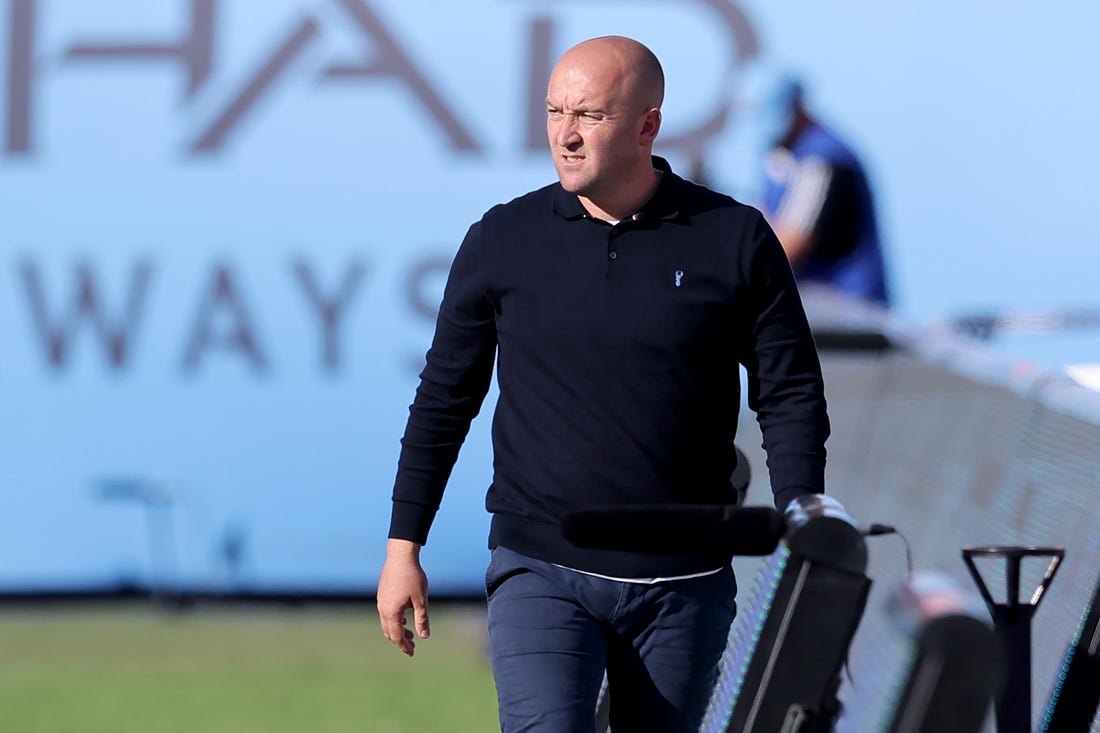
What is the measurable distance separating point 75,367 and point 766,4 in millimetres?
3407

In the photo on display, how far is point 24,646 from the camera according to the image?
805cm

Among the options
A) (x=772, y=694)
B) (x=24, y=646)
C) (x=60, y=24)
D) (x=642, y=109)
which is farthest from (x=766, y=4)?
(x=772, y=694)

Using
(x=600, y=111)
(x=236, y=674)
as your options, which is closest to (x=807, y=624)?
(x=600, y=111)

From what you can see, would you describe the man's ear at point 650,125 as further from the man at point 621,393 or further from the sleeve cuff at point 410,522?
the sleeve cuff at point 410,522

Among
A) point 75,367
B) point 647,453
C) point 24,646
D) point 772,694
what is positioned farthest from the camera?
point 75,367

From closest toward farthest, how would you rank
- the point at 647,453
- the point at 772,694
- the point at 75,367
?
1. the point at 772,694
2. the point at 647,453
3. the point at 75,367

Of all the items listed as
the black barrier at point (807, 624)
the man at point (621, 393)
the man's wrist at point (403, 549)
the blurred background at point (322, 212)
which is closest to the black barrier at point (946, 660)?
the black barrier at point (807, 624)

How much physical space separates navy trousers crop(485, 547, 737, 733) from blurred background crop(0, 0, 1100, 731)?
5624 mm

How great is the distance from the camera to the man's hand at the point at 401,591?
2.99 meters

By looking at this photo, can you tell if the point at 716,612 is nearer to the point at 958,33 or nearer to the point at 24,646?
the point at 24,646

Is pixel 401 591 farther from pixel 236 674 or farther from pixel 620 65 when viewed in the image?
pixel 236 674

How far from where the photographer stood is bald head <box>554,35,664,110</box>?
2.88m

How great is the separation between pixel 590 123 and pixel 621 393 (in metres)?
0.40

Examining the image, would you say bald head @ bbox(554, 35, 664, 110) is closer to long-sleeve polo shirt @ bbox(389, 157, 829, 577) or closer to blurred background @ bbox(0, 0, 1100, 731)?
long-sleeve polo shirt @ bbox(389, 157, 829, 577)
